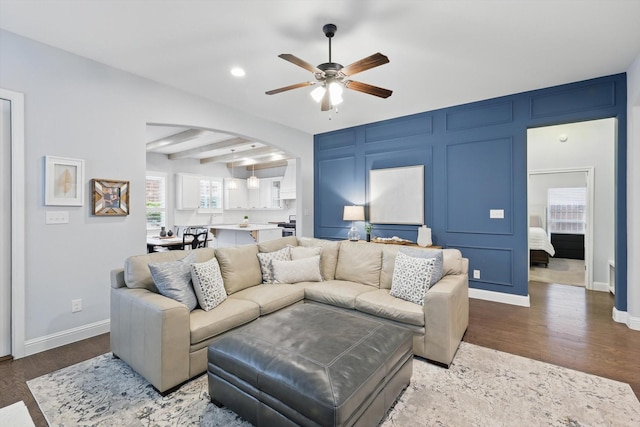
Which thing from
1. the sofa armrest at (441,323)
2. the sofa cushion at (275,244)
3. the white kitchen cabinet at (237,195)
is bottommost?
the sofa armrest at (441,323)

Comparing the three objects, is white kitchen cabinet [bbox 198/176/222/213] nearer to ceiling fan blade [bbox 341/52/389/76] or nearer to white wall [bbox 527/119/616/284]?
ceiling fan blade [bbox 341/52/389/76]

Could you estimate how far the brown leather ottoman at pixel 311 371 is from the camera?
4.84 ft

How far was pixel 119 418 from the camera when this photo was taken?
1.87 meters

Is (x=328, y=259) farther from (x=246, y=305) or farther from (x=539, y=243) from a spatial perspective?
(x=539, y=243)

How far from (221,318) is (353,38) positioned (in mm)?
2668

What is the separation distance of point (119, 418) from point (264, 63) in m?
3.20

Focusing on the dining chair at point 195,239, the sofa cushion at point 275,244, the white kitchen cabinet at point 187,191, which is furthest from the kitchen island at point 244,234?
the sofa cushion at point 275,244

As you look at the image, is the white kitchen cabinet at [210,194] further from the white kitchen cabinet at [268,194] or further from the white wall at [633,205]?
the white wall at [633,205]

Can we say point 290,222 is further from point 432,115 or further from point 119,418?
point 119,418

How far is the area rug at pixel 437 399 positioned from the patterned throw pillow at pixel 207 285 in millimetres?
593

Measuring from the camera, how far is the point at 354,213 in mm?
5348

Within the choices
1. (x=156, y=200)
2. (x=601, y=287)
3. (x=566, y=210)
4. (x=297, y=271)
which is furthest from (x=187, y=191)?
(x=566, y=210)

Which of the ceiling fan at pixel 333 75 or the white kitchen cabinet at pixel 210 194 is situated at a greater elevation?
the ceiling fan at pixel 333 75

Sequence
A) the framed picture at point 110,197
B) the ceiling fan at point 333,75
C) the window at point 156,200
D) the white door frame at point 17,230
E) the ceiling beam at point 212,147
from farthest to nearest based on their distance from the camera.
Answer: the window at point 156,200 < the ceiling beam at point 212,147 < the framed picture at point 110,197 < the white door frame at point 17,230 < the ceiling fan at point 333,75
